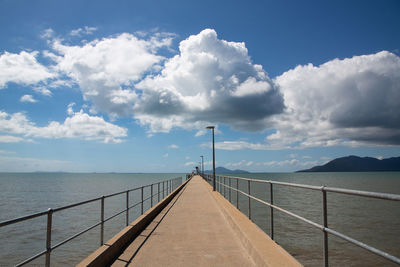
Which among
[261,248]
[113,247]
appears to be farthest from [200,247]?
[113,247]

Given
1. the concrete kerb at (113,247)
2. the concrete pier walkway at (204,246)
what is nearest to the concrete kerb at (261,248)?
the concrete pier walkway at (204,246)

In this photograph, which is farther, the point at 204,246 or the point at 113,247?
the point at 204,246

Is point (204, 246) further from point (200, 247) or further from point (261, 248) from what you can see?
point (261, 248)

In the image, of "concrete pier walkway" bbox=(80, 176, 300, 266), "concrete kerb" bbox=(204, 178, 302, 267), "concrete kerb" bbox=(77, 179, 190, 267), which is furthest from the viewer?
"concrete pier walkway" bbox=(80, 176, 300, 266)

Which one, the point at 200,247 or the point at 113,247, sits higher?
the point at 113,247

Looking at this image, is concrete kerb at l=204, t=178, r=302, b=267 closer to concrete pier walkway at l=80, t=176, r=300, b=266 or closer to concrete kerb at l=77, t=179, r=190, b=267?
concrete pier walkway at l=80, t=176, r=300, b=266

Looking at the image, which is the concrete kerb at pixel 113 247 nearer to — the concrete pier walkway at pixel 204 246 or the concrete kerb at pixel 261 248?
the concrete pier walkway at pixel 204 246

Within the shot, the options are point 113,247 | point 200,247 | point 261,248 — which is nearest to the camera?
point 261,248

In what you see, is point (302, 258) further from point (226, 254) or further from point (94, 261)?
point (94, 261)

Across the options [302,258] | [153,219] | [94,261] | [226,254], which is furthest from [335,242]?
[94,261]

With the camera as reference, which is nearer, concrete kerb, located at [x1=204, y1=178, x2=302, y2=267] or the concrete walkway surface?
concrete kerb, located at [x1=204, y1=178, x2=302, y2=267]

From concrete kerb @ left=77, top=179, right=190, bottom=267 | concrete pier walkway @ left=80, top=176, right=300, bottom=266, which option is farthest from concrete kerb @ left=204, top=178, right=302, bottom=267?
concrete kerb @ left=77, top=179, right=190, bottom=267

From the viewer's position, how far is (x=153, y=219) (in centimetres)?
956

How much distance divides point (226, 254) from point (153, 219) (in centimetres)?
450
